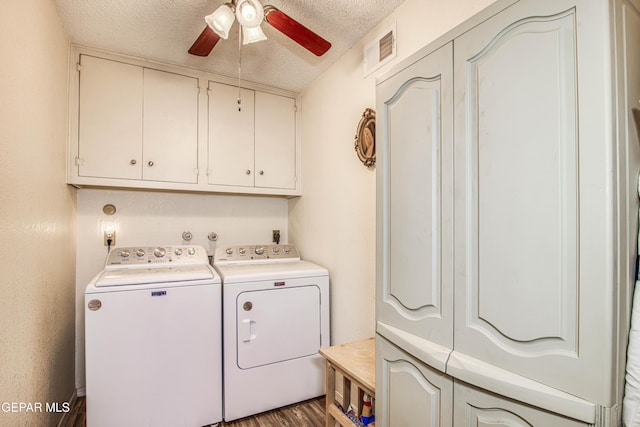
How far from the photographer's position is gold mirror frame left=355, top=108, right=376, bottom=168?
6.29ft

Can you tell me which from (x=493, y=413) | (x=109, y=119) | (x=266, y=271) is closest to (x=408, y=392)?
(x=493, y=413)

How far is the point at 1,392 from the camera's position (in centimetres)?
107

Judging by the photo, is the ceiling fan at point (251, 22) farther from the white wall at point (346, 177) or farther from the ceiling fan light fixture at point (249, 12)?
the white wall at point (346, 177)

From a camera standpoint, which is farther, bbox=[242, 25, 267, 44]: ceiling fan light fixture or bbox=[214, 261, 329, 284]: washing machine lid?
bbox=[214, 261, 329, 284]: washing machine lid

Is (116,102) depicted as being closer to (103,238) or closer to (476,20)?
(103,238)

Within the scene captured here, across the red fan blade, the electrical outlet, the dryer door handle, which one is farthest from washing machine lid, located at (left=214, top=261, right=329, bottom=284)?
the red fan blade

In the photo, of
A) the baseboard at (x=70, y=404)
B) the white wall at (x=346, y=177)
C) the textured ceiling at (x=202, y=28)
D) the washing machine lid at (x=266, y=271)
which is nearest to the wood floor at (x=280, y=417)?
the baseboard at (x=70, y=404)

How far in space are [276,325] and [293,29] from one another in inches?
73.2

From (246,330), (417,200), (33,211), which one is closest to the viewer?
(417,200)

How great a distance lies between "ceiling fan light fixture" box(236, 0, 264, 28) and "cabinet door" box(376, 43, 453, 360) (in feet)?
2.44

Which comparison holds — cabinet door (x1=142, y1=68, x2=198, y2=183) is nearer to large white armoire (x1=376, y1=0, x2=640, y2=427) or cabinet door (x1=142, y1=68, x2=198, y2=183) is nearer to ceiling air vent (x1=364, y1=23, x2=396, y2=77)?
ceiling air vent (x1=364, y1=23, x2=396, y2=77)

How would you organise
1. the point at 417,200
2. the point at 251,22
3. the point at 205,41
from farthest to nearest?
the point at 205,41 < the point at 251,22 < the point at 417,200

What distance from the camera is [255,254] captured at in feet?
8.95

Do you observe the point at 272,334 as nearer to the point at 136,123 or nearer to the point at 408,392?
the point at 408,392
